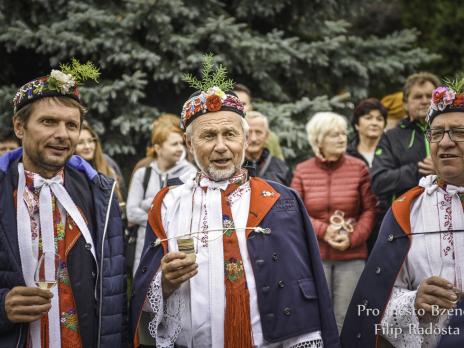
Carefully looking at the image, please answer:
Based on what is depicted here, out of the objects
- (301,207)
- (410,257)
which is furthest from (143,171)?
(410,257)

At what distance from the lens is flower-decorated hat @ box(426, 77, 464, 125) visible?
10.8ft

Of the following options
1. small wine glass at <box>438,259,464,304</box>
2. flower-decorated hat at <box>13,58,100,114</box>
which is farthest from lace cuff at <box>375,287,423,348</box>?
flower-decorated hat at <box>13,58,100,114</box>

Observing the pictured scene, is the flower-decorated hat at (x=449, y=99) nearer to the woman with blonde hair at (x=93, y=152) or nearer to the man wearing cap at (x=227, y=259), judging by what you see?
the man wearing cap at (x=227, y=259)

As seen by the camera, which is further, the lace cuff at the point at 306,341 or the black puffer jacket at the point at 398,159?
the black puffer jacket at the point at 398,159

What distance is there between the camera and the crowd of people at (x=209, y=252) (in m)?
3.12

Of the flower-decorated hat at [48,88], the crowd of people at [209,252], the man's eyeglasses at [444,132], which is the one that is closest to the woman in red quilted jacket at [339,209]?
the crowd of people at [209,252]

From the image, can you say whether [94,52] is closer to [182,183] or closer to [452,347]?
[182,183]

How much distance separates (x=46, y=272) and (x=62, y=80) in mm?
1124

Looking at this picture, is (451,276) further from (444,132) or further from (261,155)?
(261,155)

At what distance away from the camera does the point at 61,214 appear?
3324 mm

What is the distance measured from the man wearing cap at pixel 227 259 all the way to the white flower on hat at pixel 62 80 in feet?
2.36

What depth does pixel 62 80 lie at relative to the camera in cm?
328

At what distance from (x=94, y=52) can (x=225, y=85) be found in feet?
16.5

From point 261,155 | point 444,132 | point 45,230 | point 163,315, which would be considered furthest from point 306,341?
point 261,155
